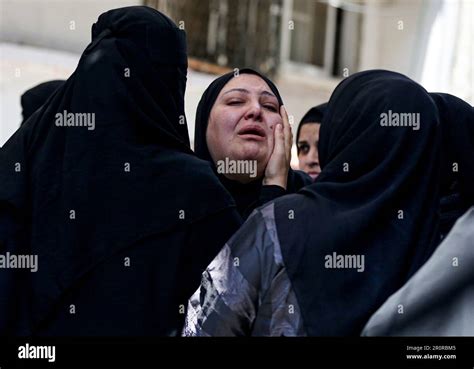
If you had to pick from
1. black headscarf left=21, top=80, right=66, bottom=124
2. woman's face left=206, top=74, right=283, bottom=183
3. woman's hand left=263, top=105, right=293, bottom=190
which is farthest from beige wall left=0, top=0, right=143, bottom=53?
woman's hand left=263, top=105, right=293, bottom=190

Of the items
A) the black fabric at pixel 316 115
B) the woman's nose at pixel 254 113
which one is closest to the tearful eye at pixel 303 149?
the black fabric at pixel 316 115

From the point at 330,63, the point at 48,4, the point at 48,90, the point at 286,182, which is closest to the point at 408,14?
the point at 330,63

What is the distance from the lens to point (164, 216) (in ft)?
11.0

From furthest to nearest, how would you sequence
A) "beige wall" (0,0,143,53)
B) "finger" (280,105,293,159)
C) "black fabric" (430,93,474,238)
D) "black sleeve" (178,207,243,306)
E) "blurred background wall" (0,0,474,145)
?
"blurred background wall" (0,0,474,145), "beige wall" (0,0,143,53), "finger" (280,105,293,159), "black sleeve" (178,207,243,306), "black fabric" (430,93,474,238)

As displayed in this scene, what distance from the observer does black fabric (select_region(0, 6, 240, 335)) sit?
3.29m

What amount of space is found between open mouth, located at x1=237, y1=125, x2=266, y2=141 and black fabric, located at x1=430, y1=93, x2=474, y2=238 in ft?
2.64

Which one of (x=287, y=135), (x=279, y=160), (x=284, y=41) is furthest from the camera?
(x=284, y=41)

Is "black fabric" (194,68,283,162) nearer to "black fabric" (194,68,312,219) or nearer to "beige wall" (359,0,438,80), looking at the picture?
"black fabric" (194,68,312,219)

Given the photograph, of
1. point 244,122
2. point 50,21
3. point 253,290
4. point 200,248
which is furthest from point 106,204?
point 50,21

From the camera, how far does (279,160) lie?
148 inches

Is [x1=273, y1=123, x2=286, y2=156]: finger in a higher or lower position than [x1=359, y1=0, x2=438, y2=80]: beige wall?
higher

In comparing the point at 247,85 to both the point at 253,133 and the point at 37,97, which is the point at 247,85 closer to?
the point at 253,133

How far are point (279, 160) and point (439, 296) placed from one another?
3.21ft

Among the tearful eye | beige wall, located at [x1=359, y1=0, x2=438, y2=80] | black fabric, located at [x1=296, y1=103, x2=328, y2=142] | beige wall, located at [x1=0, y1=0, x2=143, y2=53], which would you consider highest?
black fabric, located at [x1=296, y1=103, x2=328, y2=142]
